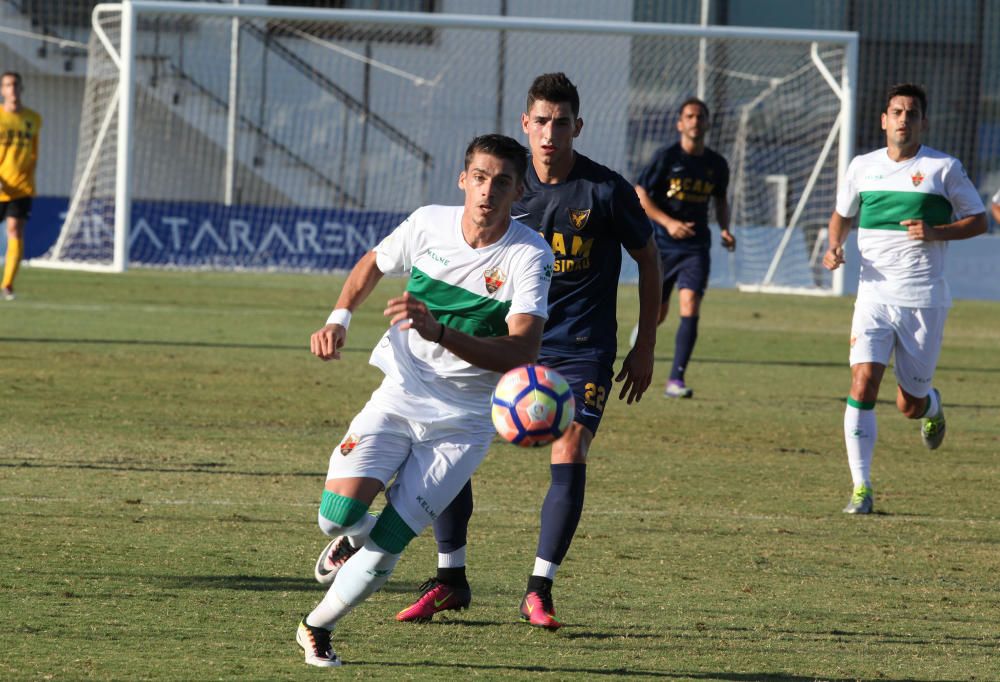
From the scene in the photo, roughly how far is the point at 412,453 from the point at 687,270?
787 centimetres

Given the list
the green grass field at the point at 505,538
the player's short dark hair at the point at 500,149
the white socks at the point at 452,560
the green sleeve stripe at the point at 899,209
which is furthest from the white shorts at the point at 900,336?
the player's short dark hair at the point at 500,149

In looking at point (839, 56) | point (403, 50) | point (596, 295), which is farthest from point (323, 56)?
point (596, 295)

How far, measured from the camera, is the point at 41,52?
1245 inches

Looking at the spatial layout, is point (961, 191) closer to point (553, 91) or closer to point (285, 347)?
point (553, 91)

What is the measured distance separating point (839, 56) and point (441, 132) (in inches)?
276

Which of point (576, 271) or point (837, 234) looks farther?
point (837, 234)

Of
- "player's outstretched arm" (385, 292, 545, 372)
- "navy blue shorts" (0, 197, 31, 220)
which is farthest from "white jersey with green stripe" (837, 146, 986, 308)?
"navy blue shorts" (0, 197, 31, 220)

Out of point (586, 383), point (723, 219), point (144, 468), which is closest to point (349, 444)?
point (586, 383)

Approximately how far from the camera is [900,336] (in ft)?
28.0

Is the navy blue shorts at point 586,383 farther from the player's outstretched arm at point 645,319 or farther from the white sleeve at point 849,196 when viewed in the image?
the white sleeve at point 849,196

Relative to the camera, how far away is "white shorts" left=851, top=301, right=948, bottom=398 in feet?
27.7

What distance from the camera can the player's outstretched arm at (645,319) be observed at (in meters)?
6.14

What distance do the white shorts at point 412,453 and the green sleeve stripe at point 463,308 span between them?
0.29 meters

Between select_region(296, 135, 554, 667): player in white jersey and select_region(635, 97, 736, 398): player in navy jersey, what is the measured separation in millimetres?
7239
